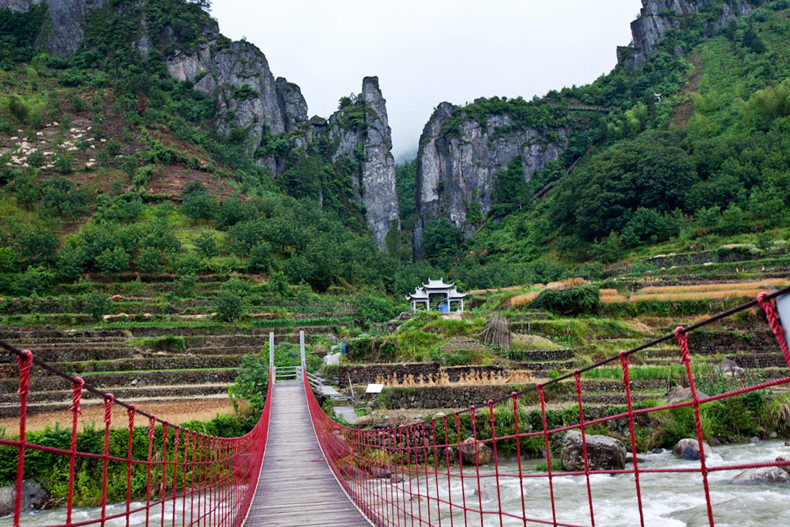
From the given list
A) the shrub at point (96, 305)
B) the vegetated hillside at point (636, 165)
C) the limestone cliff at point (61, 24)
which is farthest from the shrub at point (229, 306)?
the limestone cliff at point (61, 24)

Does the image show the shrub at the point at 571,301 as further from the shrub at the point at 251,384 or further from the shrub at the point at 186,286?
the shrub at the point at 186,286

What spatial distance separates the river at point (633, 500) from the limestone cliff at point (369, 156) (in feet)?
213

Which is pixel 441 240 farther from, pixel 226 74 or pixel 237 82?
pixel 226 74

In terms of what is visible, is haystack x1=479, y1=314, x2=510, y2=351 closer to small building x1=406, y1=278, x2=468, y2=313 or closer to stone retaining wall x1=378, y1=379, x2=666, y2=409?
stone retaining wall x1=378, y1=379, x2=666, y2=409

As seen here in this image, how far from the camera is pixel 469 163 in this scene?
75.1 meters

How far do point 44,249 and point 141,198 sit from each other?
38.2 feet

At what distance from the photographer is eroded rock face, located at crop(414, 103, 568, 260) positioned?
73562 millimetres

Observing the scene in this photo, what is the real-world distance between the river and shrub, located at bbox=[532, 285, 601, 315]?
10.0 m

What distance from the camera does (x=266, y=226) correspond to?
36.9m

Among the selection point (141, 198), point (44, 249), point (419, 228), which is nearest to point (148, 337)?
point (44, 249)

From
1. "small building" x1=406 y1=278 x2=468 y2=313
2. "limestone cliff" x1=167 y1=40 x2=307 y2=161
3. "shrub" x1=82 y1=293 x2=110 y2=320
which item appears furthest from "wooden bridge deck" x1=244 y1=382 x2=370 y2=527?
"limestone cliff" x1=167 y1=40 x2=307 y2=161

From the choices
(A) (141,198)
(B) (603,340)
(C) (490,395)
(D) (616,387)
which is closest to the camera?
(C) (490,395)

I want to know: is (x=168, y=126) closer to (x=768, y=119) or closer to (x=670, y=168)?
(x=670, y=168)

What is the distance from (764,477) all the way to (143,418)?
1323 cm
